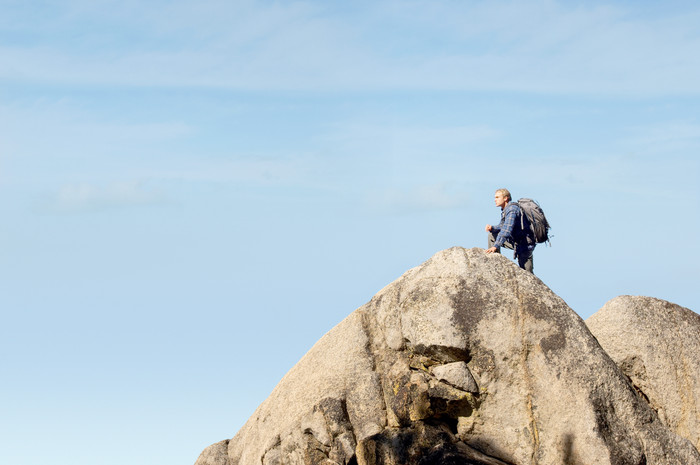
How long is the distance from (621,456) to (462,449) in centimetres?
370

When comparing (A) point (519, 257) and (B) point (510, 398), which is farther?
(A) point (519, 257)

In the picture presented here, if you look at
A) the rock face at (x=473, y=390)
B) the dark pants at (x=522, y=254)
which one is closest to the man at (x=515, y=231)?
the dark pants at (x=522, y=254)

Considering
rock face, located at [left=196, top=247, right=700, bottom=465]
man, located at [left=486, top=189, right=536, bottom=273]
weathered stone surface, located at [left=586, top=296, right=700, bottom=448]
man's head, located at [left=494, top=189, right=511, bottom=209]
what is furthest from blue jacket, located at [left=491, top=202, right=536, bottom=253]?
weathered stone surface, located at [left=586, top=296, right=700, bottom=448]

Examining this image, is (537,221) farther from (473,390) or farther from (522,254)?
(473,390)

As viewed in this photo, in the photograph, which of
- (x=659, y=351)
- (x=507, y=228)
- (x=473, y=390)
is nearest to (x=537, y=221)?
(x=507, y=228)

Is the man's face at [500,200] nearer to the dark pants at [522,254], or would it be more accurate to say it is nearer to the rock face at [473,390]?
the dark pants at [522,254]

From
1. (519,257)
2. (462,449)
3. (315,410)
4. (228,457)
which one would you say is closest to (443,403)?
(462,449)

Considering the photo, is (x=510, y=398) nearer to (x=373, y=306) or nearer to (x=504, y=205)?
(x=373, y=306)

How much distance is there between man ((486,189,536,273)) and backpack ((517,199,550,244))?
0.14m

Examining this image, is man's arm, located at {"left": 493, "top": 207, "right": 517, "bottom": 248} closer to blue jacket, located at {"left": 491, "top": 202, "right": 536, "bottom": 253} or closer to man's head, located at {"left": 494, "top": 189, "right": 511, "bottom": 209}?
blue jacket, located at {"left": 491, "top": 202, "right": 536, "bottom": 253}

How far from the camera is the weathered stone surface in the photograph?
2419 cm

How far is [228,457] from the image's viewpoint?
26.6m

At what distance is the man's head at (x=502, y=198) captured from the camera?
26.0 meters

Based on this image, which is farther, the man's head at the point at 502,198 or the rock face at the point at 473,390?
the man's head at the point at 502,198
